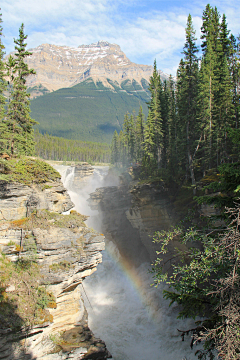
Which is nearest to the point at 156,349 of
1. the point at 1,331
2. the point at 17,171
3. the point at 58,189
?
the point at 1,331

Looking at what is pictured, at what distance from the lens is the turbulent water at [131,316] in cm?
1873

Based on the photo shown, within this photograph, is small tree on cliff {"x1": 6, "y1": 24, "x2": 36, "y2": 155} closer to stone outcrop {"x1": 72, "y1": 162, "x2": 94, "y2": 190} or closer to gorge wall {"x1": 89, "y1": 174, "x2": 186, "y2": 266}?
gorge wall {"x1": 89, "y1": 174, "x2": 186, "y2": 266}

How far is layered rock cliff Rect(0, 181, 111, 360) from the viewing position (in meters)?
13.9

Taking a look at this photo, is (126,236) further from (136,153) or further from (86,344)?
(136,153)

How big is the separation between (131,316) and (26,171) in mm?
17588

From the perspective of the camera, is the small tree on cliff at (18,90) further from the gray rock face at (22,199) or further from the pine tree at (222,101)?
the pine tree at (222,101)

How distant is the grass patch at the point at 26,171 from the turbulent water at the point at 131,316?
39.4ft

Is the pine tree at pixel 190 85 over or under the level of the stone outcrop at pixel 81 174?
over

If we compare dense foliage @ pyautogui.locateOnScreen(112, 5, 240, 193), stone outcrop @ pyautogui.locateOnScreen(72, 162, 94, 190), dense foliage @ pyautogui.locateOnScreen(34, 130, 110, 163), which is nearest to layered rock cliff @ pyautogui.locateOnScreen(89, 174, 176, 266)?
dense foliage @ pyautogui.locateOnScreen(112, 5, 240, 193)

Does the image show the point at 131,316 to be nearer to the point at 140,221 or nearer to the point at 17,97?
the point at 140,221

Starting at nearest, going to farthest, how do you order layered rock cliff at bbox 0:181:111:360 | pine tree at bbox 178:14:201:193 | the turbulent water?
1. layered rock cliff at bbox 0:181:111:360
2. the turbulent water
3. pine tree at bbox 178:14:201:193

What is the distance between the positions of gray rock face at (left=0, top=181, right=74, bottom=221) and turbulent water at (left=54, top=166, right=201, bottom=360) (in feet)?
34.7

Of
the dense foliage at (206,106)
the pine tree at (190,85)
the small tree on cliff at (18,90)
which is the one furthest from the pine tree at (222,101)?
the small tree on cliff at (18,90)

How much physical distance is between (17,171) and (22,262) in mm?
6706
